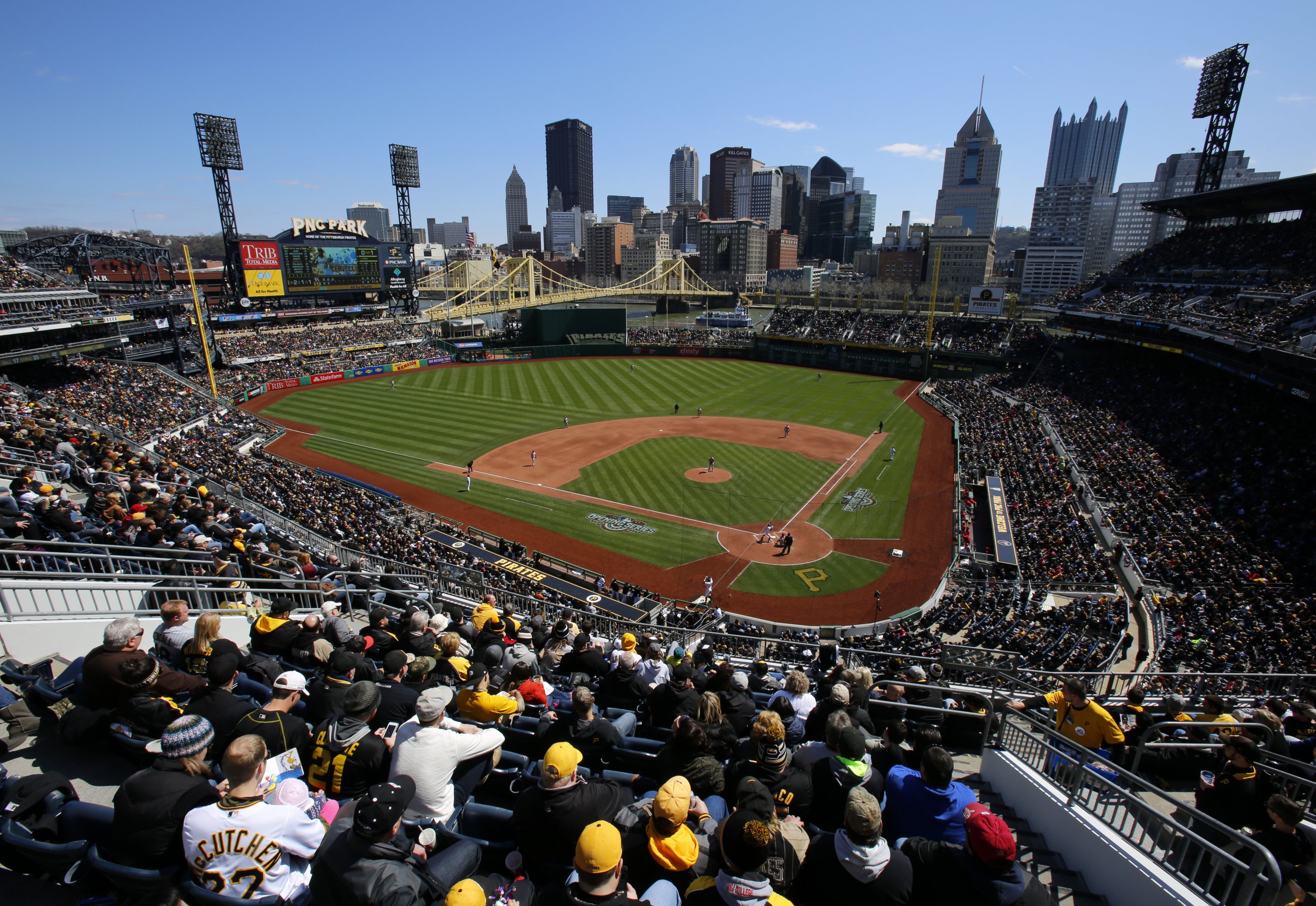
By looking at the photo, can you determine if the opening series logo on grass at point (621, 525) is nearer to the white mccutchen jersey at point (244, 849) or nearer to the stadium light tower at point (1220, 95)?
the white mccutchen jersey at point (244, 849)

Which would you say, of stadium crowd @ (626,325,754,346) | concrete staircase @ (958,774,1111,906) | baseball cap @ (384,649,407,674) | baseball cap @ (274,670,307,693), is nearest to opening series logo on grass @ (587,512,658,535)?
baseball cap @ (384,649,407,674)

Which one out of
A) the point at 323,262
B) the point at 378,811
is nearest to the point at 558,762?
the point at 378,811

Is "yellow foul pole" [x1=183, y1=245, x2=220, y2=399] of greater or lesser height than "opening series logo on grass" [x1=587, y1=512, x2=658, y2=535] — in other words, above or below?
above

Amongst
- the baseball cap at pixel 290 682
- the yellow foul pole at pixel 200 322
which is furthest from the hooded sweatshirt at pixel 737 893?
the yellow foul pole at pixel 200 322

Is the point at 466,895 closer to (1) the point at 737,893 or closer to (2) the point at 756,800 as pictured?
(1) the point at 737,893

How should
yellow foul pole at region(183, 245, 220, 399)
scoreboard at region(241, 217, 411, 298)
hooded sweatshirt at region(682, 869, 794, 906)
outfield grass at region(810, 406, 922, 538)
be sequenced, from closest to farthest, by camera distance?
hooded sweatshirt at region(682, 869, 794, 906) → outfield grass at region(810, 406, 922, 538) → yellow foul pole at region(183, 245, 220, 399) → scoreboard at region(241, 217, 411, 298)

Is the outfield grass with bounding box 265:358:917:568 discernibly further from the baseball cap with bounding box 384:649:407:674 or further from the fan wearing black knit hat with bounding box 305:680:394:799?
the fan wearing black knit hat with bounding box 305:680:394:799

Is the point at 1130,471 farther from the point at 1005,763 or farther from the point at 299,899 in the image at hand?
the point at 299,899
